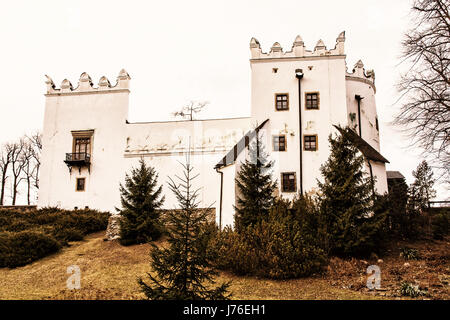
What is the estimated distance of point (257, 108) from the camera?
22.0 m

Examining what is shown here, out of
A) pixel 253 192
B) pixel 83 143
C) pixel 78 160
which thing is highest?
pixel 83 143

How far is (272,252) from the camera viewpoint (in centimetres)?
1500

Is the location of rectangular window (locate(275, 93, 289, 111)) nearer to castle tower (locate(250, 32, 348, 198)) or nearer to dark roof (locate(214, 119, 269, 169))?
castle tower (locate(250, 32, 348, 198))

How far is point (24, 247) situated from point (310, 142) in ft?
48.2

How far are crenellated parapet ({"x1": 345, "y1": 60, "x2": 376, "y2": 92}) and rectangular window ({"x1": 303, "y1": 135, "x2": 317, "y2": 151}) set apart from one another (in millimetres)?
5326

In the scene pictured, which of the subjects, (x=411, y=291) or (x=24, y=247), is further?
(x=24, y=247)

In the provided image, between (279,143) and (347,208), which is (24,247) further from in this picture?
(347,208)

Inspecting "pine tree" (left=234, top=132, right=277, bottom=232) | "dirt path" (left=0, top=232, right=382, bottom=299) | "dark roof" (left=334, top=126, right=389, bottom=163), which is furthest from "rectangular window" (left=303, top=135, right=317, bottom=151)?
"dirt path" (left=0, top=232, right=382, bottom=299)

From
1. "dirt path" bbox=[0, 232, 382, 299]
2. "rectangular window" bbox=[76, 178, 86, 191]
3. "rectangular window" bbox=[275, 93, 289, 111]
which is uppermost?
"rectangular window" bbox=[275, 93, 289, 111]

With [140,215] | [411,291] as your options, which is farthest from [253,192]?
[411,291]

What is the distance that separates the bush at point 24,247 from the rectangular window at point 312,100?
14.5 m

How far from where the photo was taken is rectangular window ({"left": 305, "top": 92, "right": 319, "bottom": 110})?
21641mm

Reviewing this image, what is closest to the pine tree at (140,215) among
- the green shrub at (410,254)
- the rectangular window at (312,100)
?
the rectangular window at (312,100)

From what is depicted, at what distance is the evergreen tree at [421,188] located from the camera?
2084 cm
